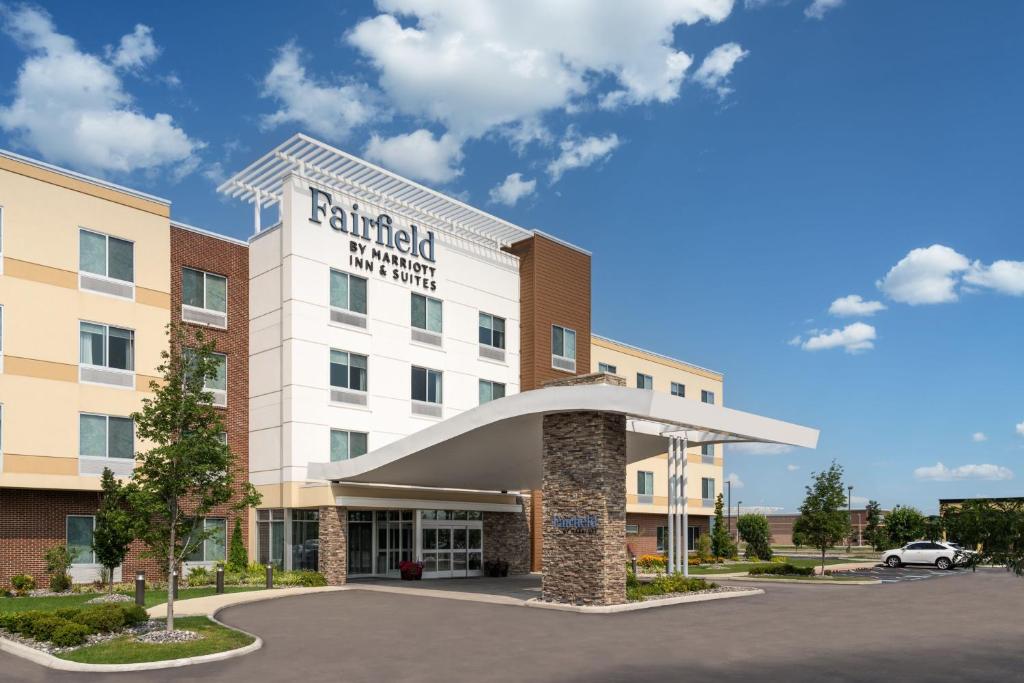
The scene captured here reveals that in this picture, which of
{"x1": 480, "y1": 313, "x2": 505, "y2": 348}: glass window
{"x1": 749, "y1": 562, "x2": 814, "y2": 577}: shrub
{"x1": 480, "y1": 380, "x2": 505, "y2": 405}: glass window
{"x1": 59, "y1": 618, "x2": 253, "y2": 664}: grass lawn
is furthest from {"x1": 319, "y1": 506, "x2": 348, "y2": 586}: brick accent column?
{"x1": 749, "y1": 562, "x2": 814, "y2": 577}: shrub

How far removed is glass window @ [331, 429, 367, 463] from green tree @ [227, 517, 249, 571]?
424 cm

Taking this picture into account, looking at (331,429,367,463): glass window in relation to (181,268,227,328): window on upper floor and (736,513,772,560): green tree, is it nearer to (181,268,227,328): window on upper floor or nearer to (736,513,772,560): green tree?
(181,268,227,328): window on upper floor

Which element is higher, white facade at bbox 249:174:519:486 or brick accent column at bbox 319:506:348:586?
white facade at bbox 249:174:519:486

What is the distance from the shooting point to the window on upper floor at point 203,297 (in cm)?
3406

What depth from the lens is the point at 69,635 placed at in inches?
663

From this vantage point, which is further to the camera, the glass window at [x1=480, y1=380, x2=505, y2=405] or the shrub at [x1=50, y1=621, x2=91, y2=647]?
the glass window at [x1=480, y1=380, x2=505, y2=405]

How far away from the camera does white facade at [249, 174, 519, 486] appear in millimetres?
34062

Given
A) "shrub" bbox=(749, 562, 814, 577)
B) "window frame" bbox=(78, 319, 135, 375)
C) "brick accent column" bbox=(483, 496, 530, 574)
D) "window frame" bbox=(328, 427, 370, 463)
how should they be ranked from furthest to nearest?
"brick accent column" bbox=(483, 496, 530, 574) < "shrub" bbox=(749, 562, 814, 577) < "window frame" bbox=(328, 427, 370, 463) < "window frame" bbox=(78, 319, 135, 375)

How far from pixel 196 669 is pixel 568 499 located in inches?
479

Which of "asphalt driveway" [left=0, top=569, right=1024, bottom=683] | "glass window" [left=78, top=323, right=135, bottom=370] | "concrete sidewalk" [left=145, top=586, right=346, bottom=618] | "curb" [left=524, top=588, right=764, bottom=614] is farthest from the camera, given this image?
"glass window" [left=78, top=323, right=135, bottom=370]

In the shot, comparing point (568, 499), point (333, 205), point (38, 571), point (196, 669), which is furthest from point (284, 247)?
point (196, 669)

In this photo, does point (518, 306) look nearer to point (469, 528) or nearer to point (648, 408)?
point (469, 528)

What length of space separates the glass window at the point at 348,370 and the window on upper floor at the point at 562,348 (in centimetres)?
1029

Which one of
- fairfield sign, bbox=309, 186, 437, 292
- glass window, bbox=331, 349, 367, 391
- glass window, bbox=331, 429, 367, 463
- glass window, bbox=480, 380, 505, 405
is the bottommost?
glass window, bbox=331, 429, 367, 463
